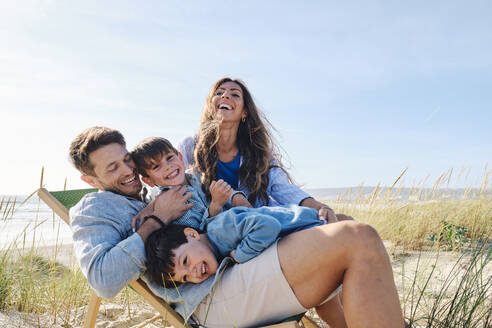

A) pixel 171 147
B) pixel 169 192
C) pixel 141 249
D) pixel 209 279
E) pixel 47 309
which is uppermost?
pixel 171 147

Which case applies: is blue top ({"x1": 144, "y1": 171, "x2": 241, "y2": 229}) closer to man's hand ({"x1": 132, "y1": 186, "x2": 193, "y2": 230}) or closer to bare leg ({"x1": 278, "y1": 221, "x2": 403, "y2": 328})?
man's hand ({"x1": 132, "y1": 186, "x2": 193, "y2": 230})

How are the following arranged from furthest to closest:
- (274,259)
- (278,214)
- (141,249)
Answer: (278,214), (141,249), (274,259)

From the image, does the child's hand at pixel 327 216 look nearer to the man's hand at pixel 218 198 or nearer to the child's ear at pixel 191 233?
the man's hand at pixel 218 198

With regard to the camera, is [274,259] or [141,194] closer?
[274,259]

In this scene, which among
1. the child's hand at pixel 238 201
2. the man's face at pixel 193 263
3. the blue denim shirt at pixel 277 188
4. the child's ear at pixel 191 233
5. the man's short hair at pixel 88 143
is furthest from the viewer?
the blue denim shirt at pixel 277 188

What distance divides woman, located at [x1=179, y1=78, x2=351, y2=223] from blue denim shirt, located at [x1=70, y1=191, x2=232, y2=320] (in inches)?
39.0

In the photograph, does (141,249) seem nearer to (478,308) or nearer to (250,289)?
(250,289)

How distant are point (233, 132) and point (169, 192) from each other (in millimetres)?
1338

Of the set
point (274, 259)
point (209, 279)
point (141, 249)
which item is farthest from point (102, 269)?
point (274, 259)

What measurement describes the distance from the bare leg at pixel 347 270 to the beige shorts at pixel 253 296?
0.16 ft

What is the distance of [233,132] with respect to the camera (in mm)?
3467

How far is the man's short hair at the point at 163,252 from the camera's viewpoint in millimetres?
1848

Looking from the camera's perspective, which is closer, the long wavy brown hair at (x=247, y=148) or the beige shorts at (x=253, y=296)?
the beige shorts at (x=253, y=296)

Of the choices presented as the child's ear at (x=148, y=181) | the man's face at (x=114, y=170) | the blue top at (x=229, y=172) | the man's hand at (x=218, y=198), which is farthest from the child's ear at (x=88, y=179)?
→ the blue top at (x=229, y=172)
